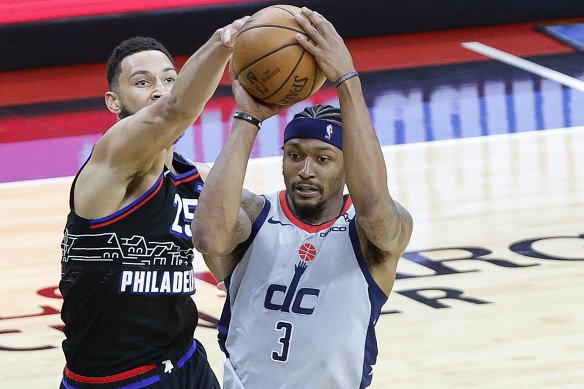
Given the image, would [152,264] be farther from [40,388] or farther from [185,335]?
[40,388]

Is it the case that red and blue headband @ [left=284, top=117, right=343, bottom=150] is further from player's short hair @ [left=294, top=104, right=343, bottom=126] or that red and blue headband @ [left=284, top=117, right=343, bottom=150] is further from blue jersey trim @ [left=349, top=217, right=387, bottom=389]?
blue jersey trim @ [left=349, top=217, right=387, bottom=389]

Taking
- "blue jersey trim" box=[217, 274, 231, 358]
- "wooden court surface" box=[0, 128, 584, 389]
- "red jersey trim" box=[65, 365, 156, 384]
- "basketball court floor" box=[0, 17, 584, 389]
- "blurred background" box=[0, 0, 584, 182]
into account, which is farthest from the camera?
"blurred background" box=[0, 0, 584, 182]

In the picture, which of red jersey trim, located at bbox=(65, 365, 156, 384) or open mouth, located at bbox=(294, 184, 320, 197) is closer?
open mouth, located at bbox=(294, 184, 320, 197)

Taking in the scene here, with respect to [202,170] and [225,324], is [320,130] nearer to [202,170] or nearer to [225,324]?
[225,324]

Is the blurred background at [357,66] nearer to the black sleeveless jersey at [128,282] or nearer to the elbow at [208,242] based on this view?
the black sleeveless jersey at [128,282]

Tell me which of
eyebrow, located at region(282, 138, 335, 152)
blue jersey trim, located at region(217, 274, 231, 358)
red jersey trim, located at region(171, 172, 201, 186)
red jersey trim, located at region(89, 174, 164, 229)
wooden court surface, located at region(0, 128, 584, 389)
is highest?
eyebrow, located at region(282, 138, 335, 152)

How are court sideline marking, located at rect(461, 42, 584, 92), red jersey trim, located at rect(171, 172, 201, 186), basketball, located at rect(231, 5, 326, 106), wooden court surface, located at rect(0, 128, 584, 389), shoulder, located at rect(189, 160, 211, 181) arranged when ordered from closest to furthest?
basketball, located at rect(231, 5, 326, 106), red jersey trim, located at rect(171, 172, 201, 186), shoulder, located at rect(189, 160, 211, 181), wooden court surface, located at rect(0, 128, 584, 389), court sideline marking, located at rect(461, 42, 584, 92)

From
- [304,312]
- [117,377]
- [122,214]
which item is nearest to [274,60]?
[304,312]

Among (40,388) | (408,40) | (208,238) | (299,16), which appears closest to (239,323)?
(208,238)

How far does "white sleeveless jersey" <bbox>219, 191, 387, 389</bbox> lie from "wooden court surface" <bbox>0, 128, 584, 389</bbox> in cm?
184

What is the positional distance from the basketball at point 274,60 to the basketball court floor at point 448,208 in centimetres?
236

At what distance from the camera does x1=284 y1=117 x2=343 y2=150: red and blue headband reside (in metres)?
3.52

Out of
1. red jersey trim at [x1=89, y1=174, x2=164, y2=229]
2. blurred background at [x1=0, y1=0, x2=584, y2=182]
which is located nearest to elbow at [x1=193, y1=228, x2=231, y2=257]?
red jersey trim at [x1=89, y1=174, x2=164, y2=229]

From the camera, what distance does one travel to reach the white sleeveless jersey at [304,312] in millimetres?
3459
